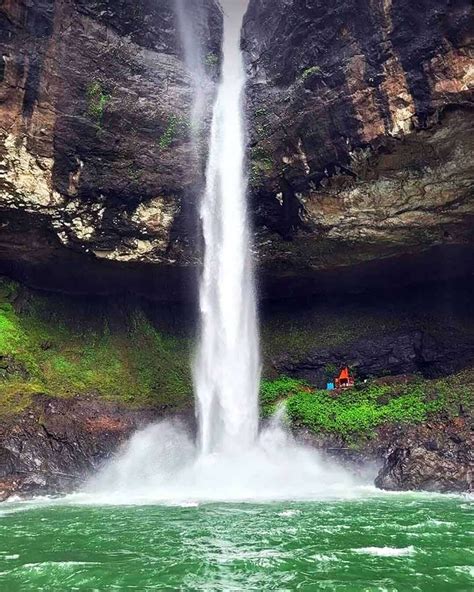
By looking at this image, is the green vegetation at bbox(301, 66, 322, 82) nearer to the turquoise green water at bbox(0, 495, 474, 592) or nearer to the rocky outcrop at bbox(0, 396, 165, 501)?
the turquoise green water at bbox(0, 495, 474, 592)

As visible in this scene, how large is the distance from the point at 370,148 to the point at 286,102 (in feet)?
10.6

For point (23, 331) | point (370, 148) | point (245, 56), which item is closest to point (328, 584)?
point (370, 148)

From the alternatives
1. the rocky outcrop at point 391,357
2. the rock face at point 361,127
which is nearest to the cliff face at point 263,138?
the rock face at point 361,127

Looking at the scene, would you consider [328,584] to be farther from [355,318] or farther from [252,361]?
[355,318]

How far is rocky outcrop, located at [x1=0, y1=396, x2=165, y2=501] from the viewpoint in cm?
1347

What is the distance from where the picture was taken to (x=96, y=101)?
53.4 ft

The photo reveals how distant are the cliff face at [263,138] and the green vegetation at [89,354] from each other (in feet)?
5.12

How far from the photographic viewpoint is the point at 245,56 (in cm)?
1917

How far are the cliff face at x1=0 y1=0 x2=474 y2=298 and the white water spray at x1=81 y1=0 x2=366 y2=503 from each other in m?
0.66

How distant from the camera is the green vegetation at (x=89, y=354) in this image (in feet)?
56.9

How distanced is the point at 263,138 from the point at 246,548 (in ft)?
41.7

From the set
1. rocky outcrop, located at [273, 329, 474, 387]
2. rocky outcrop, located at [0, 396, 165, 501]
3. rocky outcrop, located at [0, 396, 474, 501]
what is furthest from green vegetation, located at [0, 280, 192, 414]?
rocky outcrop, located at [273, 329, 474, 387]

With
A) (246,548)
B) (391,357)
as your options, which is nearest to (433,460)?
(391,357)

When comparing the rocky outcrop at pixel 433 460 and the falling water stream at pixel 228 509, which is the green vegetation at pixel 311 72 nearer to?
the falling water stream at pixel 228 509
